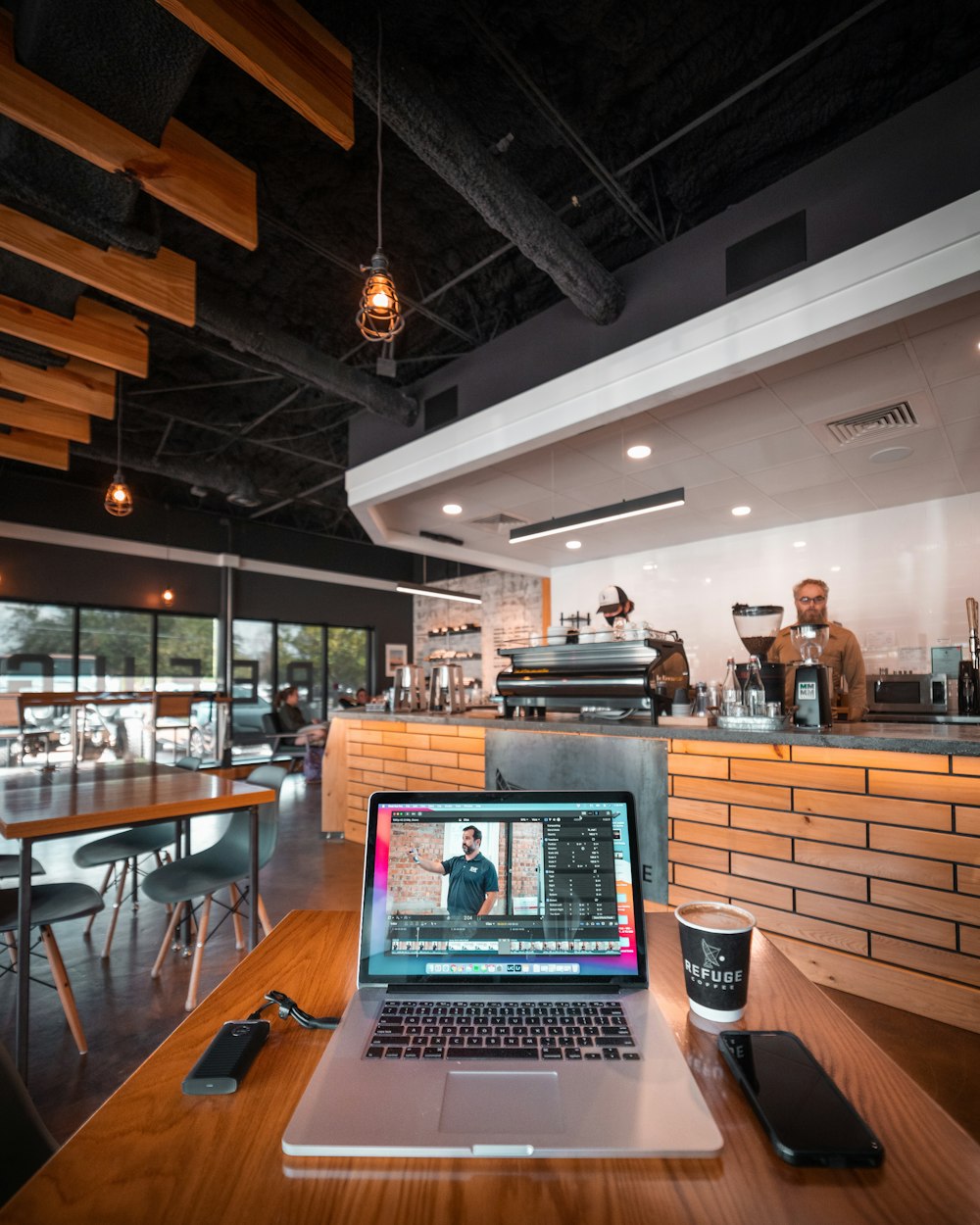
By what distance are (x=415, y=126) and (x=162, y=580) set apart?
842 cm

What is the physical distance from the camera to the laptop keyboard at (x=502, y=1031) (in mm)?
833

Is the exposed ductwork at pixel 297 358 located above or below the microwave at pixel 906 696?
above

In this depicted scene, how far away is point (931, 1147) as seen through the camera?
66cm

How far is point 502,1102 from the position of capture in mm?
735

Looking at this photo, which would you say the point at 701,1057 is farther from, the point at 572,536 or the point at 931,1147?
the point at 572,536

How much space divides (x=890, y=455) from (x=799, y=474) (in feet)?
2.20

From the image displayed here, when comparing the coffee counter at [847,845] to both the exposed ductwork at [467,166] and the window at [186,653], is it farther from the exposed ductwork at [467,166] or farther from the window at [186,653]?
the window at [186,653]

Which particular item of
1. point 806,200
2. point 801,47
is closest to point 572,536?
point 806,200

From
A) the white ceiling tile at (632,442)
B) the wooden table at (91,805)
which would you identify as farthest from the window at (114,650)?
the white ceiling tile at (632,442)

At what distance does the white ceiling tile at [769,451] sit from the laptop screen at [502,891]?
4.34 meters

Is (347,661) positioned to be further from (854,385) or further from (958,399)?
(958,399)

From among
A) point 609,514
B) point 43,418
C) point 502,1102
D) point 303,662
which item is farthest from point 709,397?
point 303,662

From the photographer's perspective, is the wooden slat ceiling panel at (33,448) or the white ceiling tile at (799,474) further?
the white ceiling tile at (799,474)

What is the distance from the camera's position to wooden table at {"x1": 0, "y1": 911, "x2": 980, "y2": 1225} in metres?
0.58
